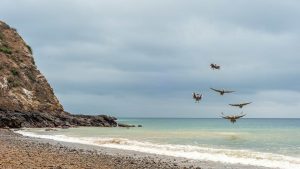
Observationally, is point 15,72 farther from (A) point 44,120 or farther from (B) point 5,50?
(A) point 44,120

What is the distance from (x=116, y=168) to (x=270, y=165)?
871 cm

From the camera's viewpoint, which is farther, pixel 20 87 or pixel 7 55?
pixel 7 55

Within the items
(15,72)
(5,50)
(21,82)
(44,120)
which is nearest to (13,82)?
(21,82)

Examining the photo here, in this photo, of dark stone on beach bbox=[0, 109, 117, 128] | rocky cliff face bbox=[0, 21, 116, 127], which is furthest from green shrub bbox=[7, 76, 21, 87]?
dark stone on beach bbox=[0, 109, 117, 128]

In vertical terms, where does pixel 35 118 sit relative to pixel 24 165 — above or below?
above

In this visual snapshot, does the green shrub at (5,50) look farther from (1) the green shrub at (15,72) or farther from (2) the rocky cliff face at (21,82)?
(1) the green shrub at (15,72)

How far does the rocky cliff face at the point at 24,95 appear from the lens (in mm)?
73000

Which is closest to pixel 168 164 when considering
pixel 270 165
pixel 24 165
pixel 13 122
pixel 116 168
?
pixel 116 168

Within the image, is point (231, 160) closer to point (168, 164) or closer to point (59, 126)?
point (168, 164)

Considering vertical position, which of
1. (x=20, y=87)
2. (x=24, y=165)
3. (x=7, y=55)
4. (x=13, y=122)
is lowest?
(x=24, y=165)

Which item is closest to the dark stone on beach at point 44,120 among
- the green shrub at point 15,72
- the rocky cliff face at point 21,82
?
the rocky cliff face at point 21,82

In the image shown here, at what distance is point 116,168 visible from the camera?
19.2 m

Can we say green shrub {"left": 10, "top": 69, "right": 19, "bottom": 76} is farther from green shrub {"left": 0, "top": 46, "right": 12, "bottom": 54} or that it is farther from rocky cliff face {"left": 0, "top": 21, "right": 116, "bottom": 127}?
green shrub {"left": 0, "top": 46, "right": 12, "bottom": 54}

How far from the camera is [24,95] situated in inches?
3253
